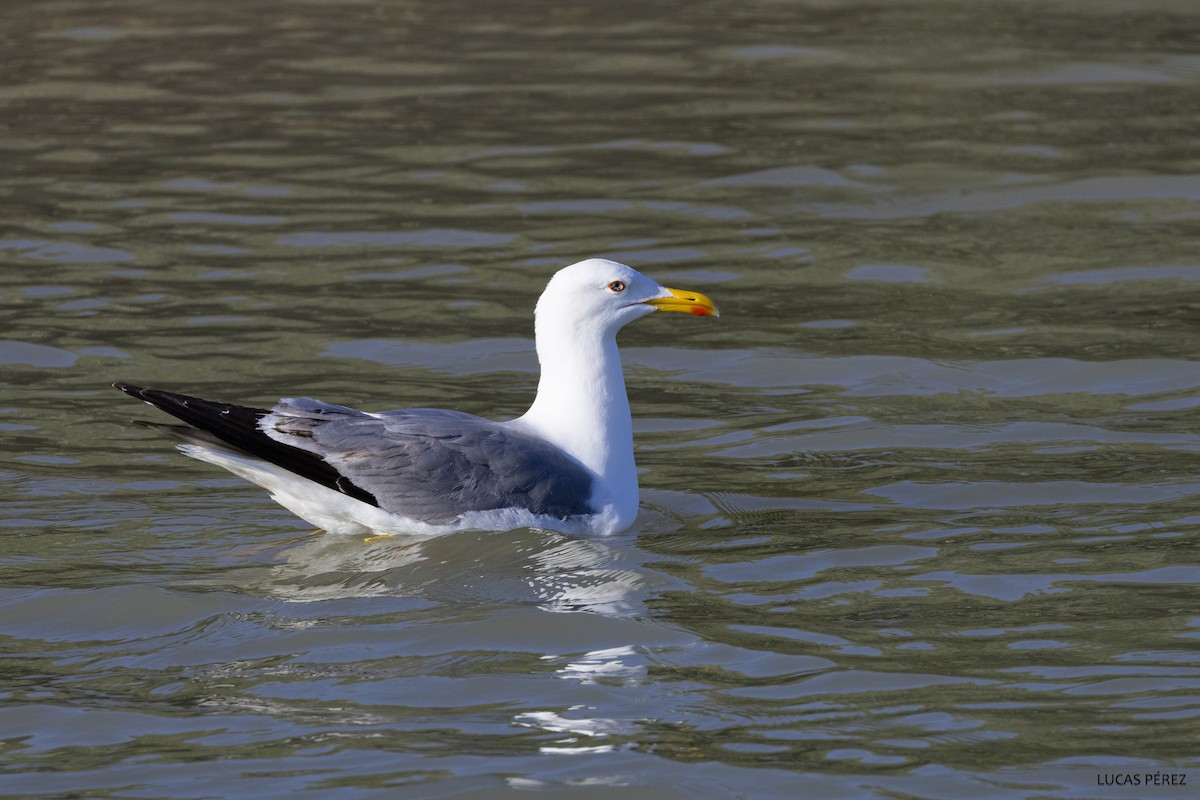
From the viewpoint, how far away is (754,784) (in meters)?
5.46

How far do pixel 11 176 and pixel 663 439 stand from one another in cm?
688

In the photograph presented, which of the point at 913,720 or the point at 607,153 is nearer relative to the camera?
the point at 913,720

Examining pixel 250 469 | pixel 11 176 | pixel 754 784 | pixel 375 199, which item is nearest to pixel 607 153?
pixel 375 199

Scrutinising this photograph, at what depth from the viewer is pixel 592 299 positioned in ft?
27.3

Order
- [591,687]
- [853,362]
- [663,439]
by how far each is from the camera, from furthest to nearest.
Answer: [853,362]
[663,439]
[591,687]

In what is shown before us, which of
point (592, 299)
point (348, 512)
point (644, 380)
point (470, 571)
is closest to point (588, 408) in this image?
point (592, 299)

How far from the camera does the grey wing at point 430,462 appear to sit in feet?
25.5

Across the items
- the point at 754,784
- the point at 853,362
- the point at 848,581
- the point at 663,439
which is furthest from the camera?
the point at 853,362

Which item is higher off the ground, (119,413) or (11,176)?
(11,176)

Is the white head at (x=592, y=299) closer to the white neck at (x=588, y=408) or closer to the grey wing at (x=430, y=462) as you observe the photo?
the white neck at (x=588, y=408)

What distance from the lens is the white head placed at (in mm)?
8328

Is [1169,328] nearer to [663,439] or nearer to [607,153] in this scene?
[663,439]

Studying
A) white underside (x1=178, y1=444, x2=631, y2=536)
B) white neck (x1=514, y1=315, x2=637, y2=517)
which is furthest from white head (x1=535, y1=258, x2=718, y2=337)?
white underside (x1=178, y1=444, x2=631, y2=536)

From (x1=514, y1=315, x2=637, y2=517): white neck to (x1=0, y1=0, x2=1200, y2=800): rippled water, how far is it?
29 cm
